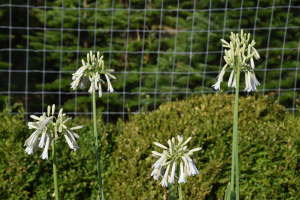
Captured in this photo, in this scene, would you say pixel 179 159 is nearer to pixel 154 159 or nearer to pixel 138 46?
pixel 154 159

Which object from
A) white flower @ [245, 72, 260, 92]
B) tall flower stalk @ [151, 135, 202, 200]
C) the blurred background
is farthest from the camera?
the blurred background

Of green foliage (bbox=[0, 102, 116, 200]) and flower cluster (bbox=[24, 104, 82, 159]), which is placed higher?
flower cluster (bbox=[24, 104, 82, 159])

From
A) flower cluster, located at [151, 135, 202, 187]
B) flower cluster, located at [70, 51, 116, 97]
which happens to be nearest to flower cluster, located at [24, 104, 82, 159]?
flower cluster, located at [70, 51, 116, 97]

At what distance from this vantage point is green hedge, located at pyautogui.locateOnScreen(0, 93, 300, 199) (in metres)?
2.73

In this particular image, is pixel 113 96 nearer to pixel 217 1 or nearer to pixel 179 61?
pixel 179 61

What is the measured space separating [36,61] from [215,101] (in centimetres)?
416

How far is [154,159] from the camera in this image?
2703 millimetres

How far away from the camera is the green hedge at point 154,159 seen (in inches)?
107

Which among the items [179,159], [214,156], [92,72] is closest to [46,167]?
[214,156]

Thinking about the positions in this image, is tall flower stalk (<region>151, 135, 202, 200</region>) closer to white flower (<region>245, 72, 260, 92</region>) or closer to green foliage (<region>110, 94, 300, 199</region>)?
white flower (<region>245, 72, 260, 92</region>)

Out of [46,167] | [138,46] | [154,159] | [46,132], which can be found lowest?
[46,167]

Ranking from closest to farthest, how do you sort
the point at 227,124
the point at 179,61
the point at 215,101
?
the point at 227,124
the point at 215,101
the point at 179,61

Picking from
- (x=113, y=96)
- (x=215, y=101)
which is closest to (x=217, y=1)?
(x=113, y=96)

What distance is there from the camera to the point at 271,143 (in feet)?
9.40
